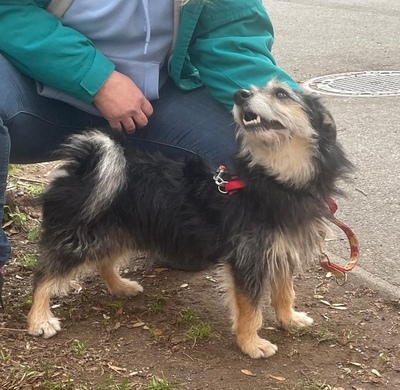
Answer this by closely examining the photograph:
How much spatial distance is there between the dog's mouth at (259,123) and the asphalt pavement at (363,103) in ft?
2.21

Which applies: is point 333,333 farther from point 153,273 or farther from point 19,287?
point 19,287

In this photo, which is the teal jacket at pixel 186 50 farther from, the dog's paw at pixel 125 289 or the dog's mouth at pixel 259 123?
the dog's paw at pixel 125 289

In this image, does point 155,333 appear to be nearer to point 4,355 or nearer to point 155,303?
point 155,303

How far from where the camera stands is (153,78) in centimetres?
323

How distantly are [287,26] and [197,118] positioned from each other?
19.2 feet

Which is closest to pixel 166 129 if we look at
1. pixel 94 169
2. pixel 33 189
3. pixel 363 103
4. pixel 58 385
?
pixel 94 169

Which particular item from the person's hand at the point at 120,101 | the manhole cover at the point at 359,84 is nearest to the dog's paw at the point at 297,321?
the person's hand at the point at 120,101

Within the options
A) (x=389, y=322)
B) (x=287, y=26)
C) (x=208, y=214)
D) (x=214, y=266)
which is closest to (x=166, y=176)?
(x=208, y=214)

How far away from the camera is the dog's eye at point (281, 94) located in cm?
279

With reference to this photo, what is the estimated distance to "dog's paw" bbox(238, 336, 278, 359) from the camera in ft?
9.80

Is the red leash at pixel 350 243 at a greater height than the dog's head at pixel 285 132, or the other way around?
the dog's head at pixel 285 132

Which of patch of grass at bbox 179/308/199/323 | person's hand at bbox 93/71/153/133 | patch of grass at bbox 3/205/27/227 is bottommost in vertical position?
patch of grass at bbox 3/205/27/227

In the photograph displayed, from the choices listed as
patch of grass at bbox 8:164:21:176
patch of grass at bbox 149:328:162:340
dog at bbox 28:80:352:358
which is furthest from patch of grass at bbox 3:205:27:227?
patch of grass at bbox 149:328:162:340

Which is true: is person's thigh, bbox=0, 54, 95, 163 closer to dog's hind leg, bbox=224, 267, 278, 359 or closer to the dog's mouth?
the dog's mouth
